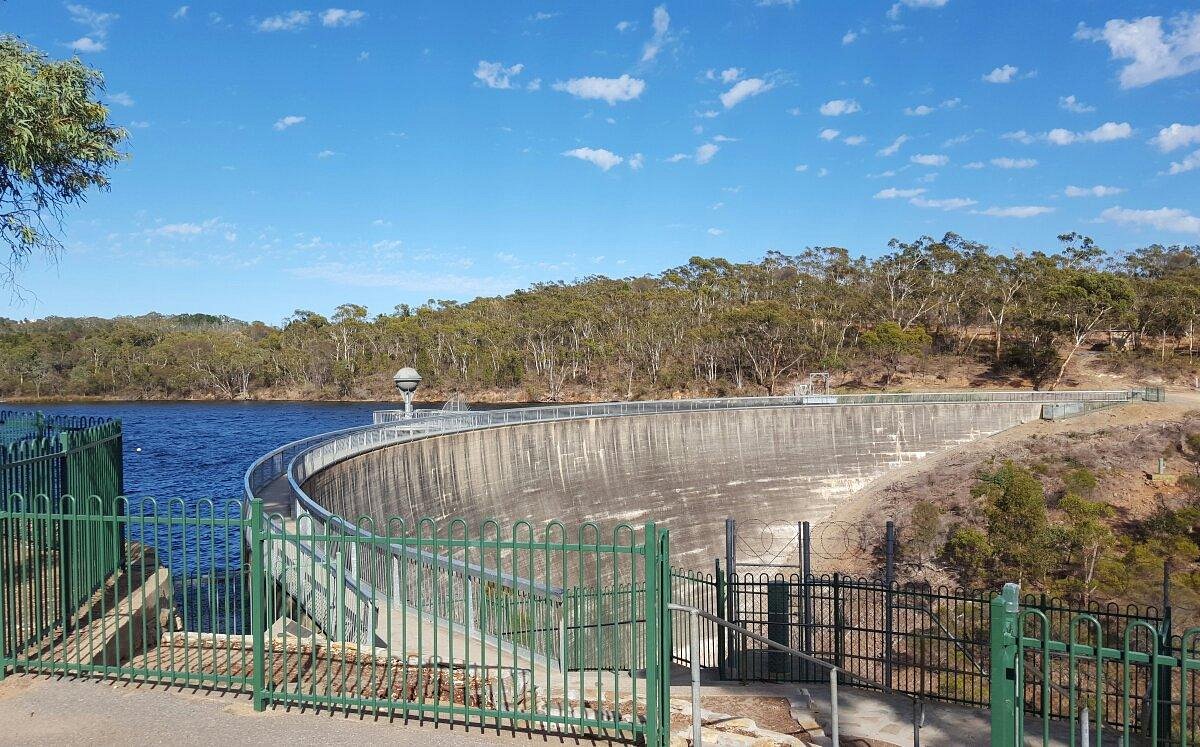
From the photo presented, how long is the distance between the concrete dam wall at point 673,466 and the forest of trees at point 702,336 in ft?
95.9

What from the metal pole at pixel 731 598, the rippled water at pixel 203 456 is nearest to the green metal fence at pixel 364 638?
the rippled water at pixel 203 456

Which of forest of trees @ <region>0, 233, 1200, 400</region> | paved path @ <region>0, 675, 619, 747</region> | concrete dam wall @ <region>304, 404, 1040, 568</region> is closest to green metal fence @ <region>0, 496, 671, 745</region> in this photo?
paved path @ <region>0, 675, 619, 747</region>

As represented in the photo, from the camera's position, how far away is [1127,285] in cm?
6481

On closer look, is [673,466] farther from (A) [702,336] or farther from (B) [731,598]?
(A) [702,336]

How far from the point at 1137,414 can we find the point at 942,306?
121 feet

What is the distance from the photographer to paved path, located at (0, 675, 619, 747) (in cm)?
562

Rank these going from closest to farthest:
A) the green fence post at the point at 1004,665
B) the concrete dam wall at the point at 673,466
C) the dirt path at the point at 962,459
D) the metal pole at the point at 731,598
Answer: the green fence post at the point at 1004,665, the metal pole at the point at 731,598, the concrete dam wall at the point at 673,466, the dirt path at the point at 962,459

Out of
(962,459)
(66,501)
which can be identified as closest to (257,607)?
(66,501)

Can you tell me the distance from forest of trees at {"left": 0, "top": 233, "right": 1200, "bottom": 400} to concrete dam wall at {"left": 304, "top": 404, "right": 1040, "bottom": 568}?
29.2 m

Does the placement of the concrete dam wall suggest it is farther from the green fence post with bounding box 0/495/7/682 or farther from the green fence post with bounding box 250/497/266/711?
the green fence post with bounding box 250/497/266/711

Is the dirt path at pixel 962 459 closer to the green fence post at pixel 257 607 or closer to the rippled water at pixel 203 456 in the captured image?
the rippled water at pixel 203 456

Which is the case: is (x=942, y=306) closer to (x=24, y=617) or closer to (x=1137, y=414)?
(x=1137, y=414)

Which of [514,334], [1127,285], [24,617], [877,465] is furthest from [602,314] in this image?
[24,617]

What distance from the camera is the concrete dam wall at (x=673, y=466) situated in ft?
79.2
